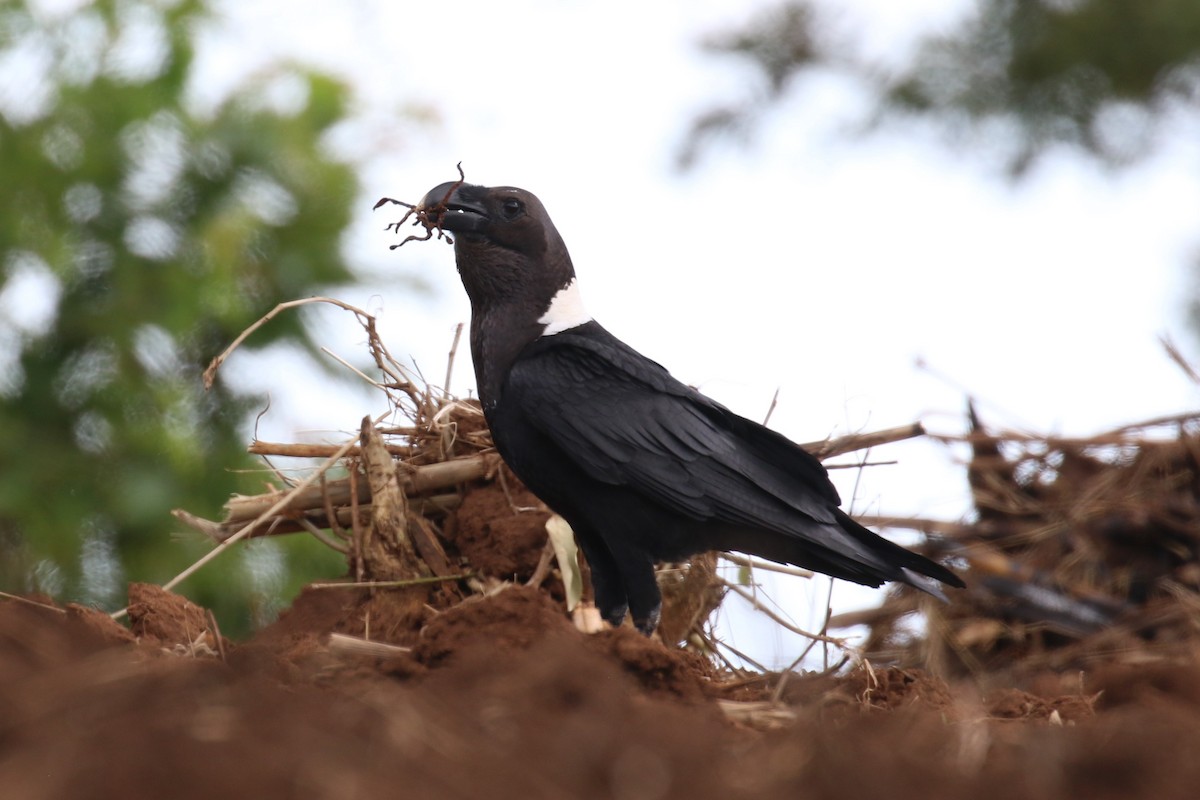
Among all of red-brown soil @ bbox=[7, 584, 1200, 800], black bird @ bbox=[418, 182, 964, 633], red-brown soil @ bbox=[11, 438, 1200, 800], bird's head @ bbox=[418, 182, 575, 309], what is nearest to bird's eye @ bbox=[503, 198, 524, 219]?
bird's head @ bbox=[418, 182, 575, 309]

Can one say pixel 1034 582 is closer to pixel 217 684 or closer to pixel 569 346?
pixel 569 346

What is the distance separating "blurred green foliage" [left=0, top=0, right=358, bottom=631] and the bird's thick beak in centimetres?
311

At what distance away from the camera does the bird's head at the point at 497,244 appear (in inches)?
182

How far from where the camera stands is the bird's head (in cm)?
463

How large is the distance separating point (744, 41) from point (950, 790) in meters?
6.83

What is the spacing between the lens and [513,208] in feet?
15.4

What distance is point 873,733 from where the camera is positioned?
2.36 m

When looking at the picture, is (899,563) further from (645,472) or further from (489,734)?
(489,734)

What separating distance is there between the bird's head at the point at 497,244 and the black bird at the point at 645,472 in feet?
0.34

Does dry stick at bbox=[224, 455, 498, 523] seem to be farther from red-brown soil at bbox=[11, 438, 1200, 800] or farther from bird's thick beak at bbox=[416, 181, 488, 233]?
red-brown soil at bbox=[11, 438, 1200, 800]

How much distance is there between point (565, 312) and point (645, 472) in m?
0.76

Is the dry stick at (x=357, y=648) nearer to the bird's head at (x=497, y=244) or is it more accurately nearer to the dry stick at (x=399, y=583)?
the dry stick at (x=399, y=583)

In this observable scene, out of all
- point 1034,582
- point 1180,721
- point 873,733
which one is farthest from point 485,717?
point 1034,582

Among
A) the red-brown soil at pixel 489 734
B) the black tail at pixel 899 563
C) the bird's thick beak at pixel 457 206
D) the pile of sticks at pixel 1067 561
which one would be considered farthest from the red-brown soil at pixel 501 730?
the pile of sticks at pixel 1067 561
